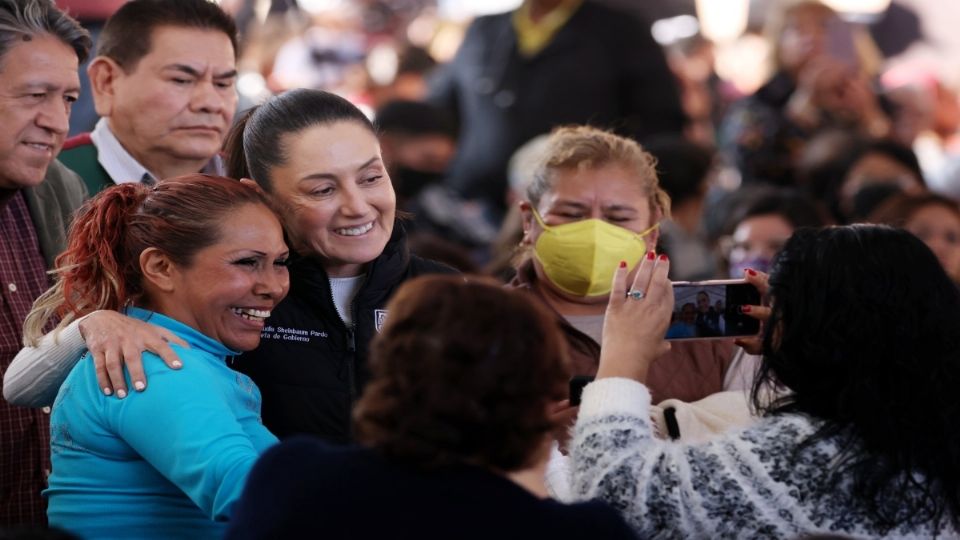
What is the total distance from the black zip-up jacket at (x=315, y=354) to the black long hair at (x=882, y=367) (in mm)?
975

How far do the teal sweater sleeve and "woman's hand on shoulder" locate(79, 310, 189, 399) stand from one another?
0.06 feet

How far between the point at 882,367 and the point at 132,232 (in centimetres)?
153

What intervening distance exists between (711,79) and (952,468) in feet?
30.5

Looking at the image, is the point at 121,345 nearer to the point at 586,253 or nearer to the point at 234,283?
the point at 234,283

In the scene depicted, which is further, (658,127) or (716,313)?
(658,127)

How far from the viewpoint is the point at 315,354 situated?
3.29 meters

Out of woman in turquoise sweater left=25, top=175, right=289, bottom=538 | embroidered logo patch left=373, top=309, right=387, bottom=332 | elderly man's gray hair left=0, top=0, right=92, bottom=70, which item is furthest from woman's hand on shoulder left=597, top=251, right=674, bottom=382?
elderly man's gray hair left=0, top=0, right=92, bottom=70

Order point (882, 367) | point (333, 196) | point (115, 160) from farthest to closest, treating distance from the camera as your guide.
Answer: point (115, 160) → point (333, 196) → point (882, 367)

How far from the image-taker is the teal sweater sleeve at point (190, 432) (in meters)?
2.63

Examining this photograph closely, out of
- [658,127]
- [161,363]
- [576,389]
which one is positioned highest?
[161,363]

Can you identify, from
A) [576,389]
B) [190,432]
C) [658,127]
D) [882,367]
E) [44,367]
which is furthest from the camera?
[658,127]

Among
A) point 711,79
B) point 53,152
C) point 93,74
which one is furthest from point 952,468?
point 711,79

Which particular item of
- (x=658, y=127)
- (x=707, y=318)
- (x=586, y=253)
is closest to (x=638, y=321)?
(x=707, y=318)

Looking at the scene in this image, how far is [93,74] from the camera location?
4.34 m
